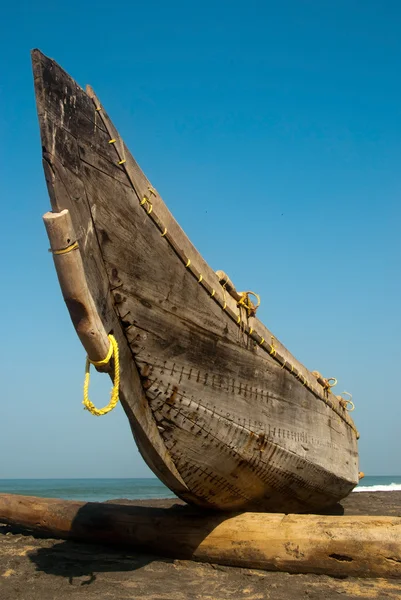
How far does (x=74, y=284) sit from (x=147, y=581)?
2573mm

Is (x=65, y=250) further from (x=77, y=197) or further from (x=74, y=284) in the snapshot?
(x=77, y=197)

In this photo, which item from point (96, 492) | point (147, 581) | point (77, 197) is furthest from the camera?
point (96, 492)

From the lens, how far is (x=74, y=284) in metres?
2.75

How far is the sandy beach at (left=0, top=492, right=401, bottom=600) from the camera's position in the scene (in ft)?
12.0

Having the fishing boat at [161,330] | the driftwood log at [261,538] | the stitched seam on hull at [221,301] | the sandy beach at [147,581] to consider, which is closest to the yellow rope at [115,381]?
the fishing boat at [161,330]

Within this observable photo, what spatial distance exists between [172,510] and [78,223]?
3.05 metres

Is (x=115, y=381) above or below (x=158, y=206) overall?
below

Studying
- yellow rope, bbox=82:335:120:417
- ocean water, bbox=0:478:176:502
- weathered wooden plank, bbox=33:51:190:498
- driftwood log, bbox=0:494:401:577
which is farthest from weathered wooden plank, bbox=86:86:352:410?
ocean water, bbox=0:478:176:502

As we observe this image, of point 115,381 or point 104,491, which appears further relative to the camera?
Result: point 104,491

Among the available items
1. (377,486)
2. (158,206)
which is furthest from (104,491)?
(158,206)

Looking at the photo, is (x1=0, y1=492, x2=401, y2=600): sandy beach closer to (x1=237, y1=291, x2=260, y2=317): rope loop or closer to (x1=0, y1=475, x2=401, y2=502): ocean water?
(x1=237, y1=291, x2=260, y2=317): rope loop

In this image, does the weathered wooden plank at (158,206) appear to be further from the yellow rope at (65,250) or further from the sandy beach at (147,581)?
the sandy beach at (147,581)

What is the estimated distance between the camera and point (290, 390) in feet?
16.7

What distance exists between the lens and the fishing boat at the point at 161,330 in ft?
9.35
